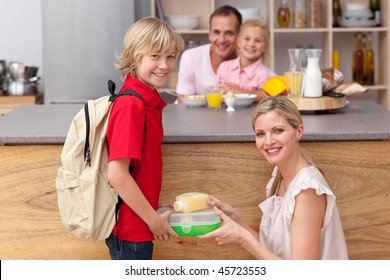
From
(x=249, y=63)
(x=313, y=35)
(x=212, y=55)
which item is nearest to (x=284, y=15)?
(x=313, y=35)

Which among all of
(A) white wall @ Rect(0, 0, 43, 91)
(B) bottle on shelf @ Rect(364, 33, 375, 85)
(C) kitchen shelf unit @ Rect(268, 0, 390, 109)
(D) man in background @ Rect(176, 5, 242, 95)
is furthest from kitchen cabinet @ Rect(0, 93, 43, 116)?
(B) bottle on shelf @ Rect(364, 33, 375, 85)

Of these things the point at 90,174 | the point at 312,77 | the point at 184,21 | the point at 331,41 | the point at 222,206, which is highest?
the point at 184,21

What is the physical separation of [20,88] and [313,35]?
6.48 feet

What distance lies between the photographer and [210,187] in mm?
2570

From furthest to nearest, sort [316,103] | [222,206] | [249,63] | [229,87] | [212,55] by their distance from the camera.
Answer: [212,55] < [249,63] < [229,87] < [316,103] < [222,206]

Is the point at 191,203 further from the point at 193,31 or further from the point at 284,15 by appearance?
the point at 284,15

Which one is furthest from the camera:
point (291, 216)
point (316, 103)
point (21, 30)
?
point (21, 30)

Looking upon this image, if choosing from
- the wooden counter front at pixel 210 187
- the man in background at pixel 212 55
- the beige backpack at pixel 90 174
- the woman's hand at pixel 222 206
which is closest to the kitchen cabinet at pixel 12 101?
the man in background at pixel 212 55

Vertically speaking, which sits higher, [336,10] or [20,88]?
[336,10]

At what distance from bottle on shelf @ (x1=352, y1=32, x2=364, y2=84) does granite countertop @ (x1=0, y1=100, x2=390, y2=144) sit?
6.31 feet

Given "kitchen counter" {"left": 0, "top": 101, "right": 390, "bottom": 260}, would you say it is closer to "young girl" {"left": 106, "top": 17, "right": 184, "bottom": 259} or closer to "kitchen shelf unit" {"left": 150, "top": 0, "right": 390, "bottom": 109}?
"young girl" {"left": 106, "top": 17, "right": 184, "bottom": 259}

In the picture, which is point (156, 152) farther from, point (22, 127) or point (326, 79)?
point (326, 79)

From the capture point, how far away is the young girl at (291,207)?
207 cm

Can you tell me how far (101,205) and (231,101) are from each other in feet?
3.66
